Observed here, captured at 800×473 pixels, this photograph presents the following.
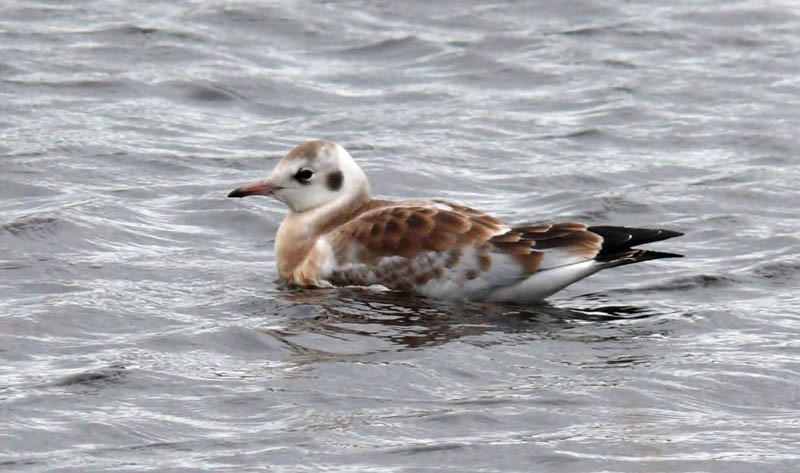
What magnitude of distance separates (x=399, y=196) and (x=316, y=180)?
2360 mm

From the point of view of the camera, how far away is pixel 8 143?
15.0m

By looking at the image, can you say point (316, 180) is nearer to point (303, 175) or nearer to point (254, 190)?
point (303, 175)

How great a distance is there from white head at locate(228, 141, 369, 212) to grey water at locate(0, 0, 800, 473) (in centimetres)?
56

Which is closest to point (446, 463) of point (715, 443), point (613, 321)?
point (715, 443)

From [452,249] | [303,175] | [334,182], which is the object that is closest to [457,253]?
[452,249]

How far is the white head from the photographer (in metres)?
12.1

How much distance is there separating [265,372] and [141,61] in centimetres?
890

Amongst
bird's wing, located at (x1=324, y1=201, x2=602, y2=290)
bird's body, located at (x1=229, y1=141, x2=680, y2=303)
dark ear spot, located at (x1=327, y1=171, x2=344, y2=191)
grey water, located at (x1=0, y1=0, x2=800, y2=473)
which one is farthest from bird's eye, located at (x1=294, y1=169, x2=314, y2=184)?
bird's wing, located at (x1=324, y1=201, x2=602, y2=290)

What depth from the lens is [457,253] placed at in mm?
11289

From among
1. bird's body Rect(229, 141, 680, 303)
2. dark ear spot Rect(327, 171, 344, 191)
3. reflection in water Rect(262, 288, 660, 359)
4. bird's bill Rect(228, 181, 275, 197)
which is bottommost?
reflection in water Rect(262, 288, 660, 359)

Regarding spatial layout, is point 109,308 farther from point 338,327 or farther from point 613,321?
point 613,321

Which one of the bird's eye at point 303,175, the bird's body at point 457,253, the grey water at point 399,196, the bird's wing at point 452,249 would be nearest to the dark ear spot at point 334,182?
the bird's eye at point 303,175

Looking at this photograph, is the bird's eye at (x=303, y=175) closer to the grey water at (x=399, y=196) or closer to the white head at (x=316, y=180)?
the white head at (x=316, y=180)

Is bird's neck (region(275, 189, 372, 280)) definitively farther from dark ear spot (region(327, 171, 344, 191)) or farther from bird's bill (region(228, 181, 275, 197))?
bird's bill (region(228, 181, 275, 197))
